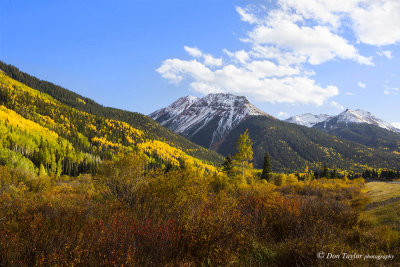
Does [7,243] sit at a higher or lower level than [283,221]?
lower

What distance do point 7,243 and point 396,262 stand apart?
11.7 metres

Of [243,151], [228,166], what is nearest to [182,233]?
[243,151]

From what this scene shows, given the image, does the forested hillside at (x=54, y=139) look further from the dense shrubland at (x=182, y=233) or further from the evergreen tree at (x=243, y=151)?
the dense shrubland at (x=182, y=233)

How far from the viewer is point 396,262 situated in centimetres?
579

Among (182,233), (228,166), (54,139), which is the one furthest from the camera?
(54,139)

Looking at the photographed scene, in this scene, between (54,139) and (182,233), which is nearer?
(182,233)

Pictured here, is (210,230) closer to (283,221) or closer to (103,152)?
(283,221)

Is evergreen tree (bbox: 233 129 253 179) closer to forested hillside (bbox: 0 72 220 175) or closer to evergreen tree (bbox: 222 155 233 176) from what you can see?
evergreen tree (bbox: 222 155 233 176)

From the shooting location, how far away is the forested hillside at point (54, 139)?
90062mm

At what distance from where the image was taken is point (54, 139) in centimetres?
11738

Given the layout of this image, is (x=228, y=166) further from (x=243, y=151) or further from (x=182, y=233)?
(x=182, y=233)

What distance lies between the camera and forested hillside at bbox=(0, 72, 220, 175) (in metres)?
90.1

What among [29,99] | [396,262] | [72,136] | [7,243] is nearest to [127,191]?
[7,243]

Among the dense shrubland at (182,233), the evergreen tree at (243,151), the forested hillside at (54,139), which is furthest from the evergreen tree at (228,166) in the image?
the dense shrubland at (182,233)
